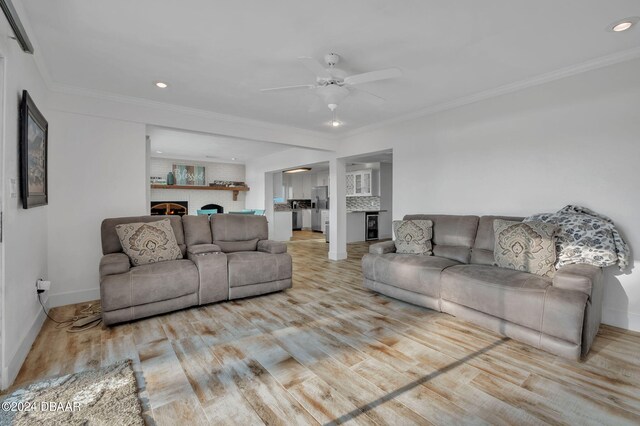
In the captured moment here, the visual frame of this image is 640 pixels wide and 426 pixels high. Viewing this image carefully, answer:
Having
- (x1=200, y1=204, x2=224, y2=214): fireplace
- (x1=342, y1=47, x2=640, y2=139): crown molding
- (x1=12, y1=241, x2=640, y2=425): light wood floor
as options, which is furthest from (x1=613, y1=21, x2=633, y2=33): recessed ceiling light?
(x1=200, y1=204, x2=224, y2=214): fireplace

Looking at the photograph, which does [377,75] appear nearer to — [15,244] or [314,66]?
[314,66]

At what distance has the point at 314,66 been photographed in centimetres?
244

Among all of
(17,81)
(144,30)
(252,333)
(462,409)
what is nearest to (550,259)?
(462,409)

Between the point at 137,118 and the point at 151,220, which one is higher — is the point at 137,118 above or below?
above

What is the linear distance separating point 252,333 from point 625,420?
8.08 ft

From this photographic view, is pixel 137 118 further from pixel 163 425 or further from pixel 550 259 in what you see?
pixel 550 259

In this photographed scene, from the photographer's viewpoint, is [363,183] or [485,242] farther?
[363,183]

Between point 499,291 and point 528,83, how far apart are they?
2389 millimetres

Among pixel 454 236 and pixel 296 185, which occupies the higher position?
pixel 296 185

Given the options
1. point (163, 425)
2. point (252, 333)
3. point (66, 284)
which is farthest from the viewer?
point (66, 284)

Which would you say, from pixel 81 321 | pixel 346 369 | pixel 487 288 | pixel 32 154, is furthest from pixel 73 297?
pixel 487 288

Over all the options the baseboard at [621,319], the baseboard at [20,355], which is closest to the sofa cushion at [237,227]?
the baseboard at [20,355]

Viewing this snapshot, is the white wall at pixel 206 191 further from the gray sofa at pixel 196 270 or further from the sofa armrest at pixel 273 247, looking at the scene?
the sofa armrest at pixel 273 247

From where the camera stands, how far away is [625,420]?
1.57m
